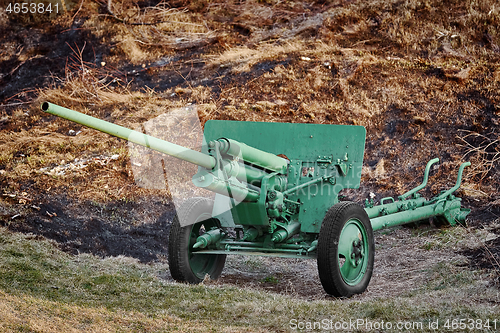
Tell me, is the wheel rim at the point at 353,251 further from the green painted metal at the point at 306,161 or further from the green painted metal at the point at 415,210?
the green painted metal at the point at 415,210

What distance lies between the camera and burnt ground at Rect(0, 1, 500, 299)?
8.22 metres

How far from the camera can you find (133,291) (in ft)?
18.0

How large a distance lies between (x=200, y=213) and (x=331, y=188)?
143cm

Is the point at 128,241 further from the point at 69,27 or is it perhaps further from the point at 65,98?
the point at 69,27

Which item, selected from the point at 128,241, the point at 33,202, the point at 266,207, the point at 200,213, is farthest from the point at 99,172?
the point at 266,207

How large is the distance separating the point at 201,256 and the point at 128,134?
2.14 metres

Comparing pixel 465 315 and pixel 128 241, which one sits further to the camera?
pixel 128 241

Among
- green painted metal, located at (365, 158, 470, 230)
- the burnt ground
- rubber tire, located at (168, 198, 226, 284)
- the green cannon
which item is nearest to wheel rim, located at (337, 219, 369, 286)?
the green cannon

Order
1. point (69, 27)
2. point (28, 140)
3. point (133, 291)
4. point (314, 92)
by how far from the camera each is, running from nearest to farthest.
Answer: point (133, 291) → point (28, 140) → point (314, 92) → point (69, 27)

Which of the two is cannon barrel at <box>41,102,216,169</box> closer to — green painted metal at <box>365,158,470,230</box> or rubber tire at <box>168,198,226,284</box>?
rubber tire at <box>168,198,226,284</box>

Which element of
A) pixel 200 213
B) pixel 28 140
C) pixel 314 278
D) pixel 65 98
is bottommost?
pixel 314 278

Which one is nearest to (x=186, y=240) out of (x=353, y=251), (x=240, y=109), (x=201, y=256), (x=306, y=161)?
(x=201, y=256)

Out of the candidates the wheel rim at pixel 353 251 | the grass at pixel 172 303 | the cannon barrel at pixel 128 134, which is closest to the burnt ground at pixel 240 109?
the wheel rim at pixel 353 251

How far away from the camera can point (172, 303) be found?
5.04 meters
